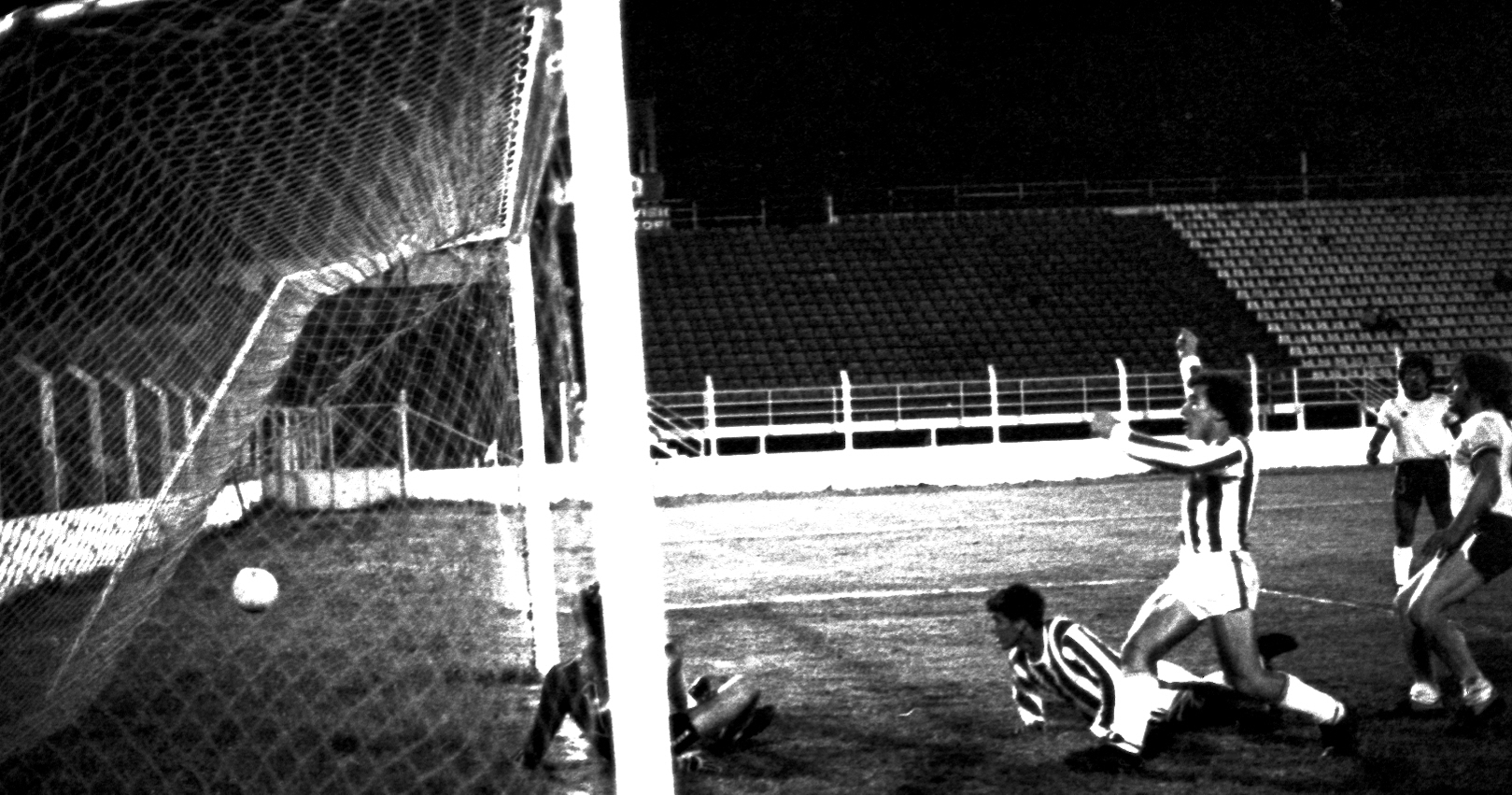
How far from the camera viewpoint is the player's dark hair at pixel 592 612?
476 cm

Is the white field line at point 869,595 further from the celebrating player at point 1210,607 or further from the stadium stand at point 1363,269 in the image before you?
the stadium stand at point 1363,269

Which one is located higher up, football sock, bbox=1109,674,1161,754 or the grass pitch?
football sock, bbox=1109,674,1161,754

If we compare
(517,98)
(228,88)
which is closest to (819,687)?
(517,98)

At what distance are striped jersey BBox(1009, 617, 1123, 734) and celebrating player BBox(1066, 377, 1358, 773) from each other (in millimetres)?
54

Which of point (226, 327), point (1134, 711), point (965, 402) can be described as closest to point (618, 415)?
point (1134, 711)

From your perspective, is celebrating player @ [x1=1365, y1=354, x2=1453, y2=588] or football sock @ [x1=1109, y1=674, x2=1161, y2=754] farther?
celebrating player @ [x1=1365, y1=354, x2=1453, y2=588]

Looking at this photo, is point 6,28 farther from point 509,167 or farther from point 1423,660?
point 1423,660

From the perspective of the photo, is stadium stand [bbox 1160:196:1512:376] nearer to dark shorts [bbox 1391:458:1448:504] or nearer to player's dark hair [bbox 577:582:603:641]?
dark shorts [bbox 1391:458:1448:504]

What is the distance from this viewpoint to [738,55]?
32438 millimetres

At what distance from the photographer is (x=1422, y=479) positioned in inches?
365

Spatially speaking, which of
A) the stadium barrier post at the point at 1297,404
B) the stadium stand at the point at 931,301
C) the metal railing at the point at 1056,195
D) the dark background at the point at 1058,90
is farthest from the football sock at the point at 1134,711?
the dark background at the point at 1058,90

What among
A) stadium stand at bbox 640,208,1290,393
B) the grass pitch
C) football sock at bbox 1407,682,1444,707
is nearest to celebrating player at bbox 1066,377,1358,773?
the grass pitch

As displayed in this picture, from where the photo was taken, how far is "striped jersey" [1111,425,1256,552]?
4.95 metres

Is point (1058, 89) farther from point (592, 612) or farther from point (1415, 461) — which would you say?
point (592, 612)
